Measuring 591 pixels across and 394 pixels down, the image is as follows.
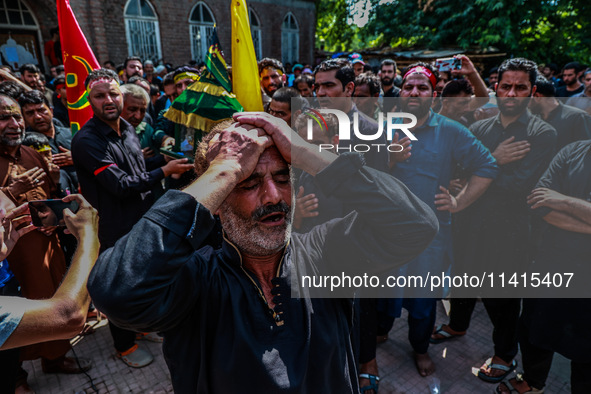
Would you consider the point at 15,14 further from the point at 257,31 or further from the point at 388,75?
the point at 388,75

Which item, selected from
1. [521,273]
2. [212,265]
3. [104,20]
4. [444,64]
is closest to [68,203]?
[212,265]

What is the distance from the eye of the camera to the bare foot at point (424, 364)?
320cm

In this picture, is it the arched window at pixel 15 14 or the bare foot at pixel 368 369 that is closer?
the bare foot at pixel 368 369

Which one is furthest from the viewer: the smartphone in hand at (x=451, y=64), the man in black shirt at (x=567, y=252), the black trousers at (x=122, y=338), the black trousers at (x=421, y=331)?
the smartphone in hand at (x=451, y=64)

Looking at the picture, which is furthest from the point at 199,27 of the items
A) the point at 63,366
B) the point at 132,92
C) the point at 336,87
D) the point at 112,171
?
the point at 63,366

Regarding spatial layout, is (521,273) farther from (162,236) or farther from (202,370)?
(162,236)

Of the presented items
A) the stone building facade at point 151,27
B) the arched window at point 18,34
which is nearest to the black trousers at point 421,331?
the stone building facade at point 151,27

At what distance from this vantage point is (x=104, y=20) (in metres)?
13.1

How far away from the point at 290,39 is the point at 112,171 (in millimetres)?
18471

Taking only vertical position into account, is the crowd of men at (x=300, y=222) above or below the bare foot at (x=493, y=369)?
above

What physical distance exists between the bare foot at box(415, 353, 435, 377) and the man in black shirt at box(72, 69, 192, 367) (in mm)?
2409

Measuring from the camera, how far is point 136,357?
11.1 feet

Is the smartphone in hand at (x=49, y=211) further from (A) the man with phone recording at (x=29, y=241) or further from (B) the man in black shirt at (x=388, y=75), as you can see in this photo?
(B) the man in black shirt at (x=388, y=75)

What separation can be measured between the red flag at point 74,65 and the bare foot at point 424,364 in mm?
4005
